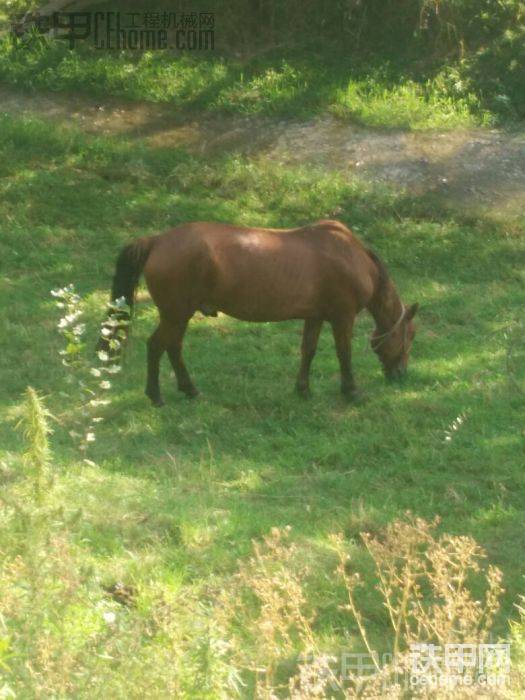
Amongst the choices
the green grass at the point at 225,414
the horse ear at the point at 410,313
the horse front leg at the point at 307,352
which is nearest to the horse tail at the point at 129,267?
the green grass at the point at 225,414

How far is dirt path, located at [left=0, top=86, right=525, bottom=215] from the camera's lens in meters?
14.4

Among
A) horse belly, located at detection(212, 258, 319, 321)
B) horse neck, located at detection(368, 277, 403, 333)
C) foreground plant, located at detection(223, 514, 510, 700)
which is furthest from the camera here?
horse neck, located at detection(368, 277, 403, 333)

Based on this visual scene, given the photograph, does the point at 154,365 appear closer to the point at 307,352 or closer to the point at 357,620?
the point at 307,352

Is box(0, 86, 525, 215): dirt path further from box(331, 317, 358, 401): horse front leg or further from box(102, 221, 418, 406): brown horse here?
box(331, 317, 358, 401): horse front leg

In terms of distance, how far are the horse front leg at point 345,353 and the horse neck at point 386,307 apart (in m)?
0.43

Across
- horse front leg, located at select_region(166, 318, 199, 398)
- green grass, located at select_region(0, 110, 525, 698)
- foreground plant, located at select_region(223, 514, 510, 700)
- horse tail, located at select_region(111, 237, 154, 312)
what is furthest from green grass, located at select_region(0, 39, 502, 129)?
foreground plant, located at select_region(223, 514, 510, 700)

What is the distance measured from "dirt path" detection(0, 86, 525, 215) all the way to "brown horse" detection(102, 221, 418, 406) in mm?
4328

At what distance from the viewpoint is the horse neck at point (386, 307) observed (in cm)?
1034

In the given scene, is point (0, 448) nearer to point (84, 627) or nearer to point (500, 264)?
point (84, 627)

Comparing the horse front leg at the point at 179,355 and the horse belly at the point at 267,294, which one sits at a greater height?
the horse belly at the point at 267,294

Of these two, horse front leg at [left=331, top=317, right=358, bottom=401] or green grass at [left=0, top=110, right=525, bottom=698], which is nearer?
green grass at [left=0, top=110, right=525, bottom=698]

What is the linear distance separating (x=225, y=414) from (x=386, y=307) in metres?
1.82

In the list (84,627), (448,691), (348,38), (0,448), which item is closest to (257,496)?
(0,448)

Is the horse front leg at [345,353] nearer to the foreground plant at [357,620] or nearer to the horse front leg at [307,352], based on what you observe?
the horse front leg at [307,352]
